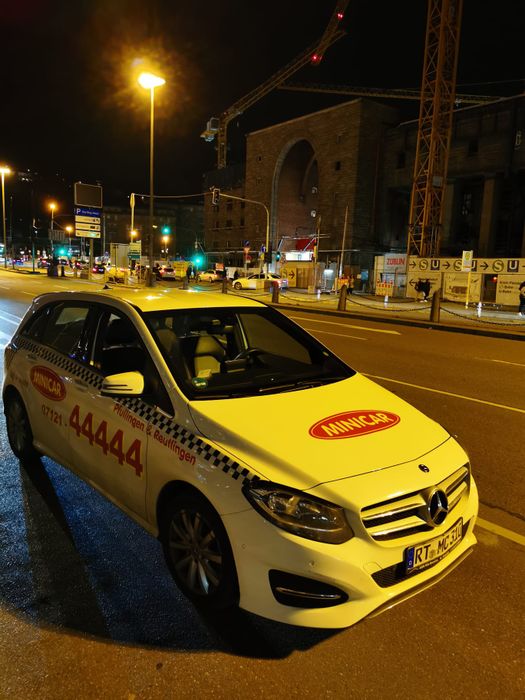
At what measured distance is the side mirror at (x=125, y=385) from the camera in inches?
124

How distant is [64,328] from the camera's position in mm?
4559

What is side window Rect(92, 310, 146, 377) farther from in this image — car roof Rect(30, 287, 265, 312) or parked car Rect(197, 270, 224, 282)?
parked car Rect(197, 270, 224, 282)

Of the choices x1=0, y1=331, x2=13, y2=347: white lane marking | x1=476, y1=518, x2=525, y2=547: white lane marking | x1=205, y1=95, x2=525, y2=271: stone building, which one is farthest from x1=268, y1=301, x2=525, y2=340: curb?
x1=205, y1=95, x2=525, y2=271: stone building

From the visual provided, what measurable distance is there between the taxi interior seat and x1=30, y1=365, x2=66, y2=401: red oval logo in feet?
3.38

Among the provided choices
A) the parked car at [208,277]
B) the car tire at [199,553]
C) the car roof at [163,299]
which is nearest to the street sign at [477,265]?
the car roof at [163,299]

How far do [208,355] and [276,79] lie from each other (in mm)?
90994

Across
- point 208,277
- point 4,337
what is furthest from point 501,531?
point 208,277

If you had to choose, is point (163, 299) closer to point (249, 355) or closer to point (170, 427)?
point (249, 355)

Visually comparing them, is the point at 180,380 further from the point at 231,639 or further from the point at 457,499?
the point at 457,499

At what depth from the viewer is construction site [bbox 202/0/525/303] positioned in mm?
42625

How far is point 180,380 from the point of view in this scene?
3.17m

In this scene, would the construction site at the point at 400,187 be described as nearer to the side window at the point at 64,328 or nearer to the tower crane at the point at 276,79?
the tower crane at the point at 276,79

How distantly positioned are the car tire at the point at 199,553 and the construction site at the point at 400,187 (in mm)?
27718

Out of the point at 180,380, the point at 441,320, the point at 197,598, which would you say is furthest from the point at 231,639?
the point at 441,320
